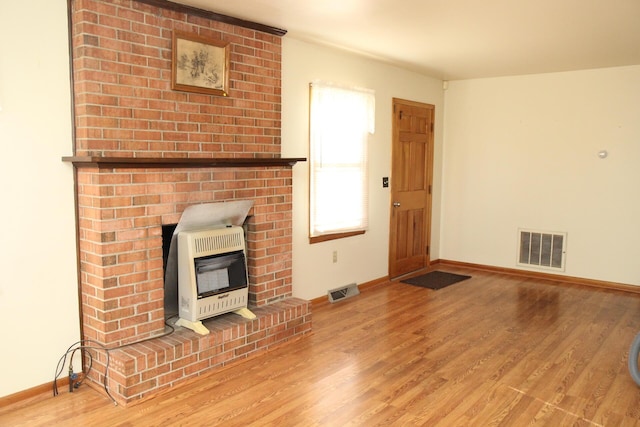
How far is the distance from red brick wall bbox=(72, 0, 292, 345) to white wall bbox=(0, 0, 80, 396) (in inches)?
3.5

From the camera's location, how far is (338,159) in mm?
4621

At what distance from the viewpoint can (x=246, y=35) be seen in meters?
3.61

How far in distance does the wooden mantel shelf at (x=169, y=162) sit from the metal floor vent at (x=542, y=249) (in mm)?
3311

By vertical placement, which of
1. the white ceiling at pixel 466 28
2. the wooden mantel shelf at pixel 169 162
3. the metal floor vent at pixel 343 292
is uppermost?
the white ceiling at pixel 466 28

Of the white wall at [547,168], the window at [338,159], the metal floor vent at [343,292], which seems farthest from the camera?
the white wall at [547,168]

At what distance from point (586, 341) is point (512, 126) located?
9.29 feet

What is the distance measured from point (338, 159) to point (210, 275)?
1834mm

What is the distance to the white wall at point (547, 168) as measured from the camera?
5.17 meters

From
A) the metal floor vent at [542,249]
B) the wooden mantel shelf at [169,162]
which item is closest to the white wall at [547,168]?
the metal floor vent at [542,249]

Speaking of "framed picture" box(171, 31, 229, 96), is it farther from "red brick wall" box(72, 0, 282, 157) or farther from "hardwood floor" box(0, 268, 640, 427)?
"hardwood floor" box(0, 268, 640, 427)

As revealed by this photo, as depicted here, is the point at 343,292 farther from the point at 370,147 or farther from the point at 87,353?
the point at 87,353

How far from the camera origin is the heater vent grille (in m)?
3.20

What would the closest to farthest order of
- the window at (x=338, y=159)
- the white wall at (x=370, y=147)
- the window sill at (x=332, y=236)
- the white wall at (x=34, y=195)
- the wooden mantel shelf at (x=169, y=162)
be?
1. the white wall at (x=34, y=195)
2. the wooden mantel shelf at (x=169, y=162)
3. the white wall at (x=370, y=147)
4. the window at (x=338, y=159)
5. the window sill at (x=332, y=236)

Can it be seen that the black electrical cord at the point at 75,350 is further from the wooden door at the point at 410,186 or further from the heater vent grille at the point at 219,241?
the wooden door at the point at 410,186
